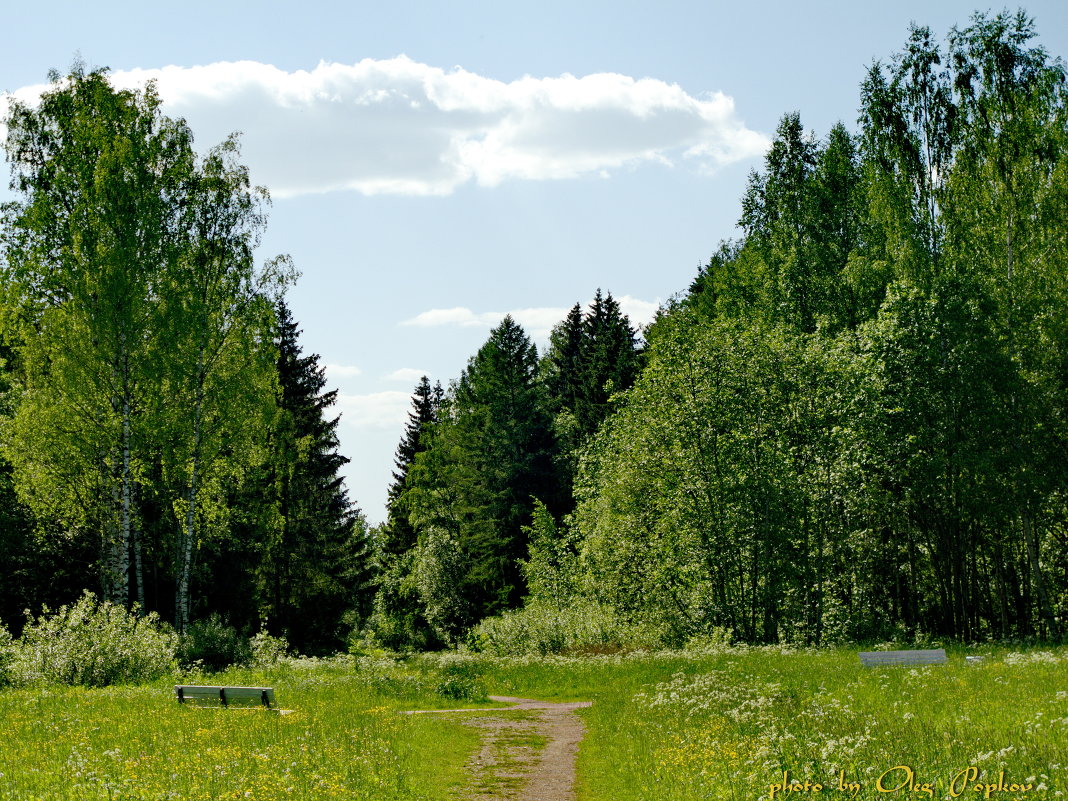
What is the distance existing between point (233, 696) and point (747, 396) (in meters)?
19.1

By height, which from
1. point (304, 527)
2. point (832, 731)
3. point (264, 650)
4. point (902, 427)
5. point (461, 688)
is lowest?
point (461, 688)

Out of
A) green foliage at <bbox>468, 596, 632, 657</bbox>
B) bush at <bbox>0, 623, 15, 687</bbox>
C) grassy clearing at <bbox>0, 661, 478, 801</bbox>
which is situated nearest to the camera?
grassy clearing at <bbox>0, 661, 478, 801</bbox>

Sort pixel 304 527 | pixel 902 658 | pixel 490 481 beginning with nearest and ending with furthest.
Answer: pixel 902 658 < pixel 304 527 < pixel 490 481

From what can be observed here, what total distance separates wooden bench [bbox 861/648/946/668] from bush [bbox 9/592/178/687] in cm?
1678

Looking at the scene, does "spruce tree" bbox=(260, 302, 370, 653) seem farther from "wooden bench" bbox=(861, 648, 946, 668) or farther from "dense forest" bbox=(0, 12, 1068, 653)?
"wooden bench" bbox=(861, 648, 946, 668)

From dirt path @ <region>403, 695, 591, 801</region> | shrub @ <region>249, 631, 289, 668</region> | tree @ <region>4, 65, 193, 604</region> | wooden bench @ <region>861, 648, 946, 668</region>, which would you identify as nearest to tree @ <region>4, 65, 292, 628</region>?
tree @ <region>4, 65, 193, 604</region>

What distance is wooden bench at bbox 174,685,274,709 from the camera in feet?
52.7

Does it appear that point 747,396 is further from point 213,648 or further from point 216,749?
point 216,749

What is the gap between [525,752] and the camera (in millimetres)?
14438

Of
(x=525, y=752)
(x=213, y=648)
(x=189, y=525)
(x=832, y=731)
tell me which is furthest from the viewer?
(x=189, y=525)

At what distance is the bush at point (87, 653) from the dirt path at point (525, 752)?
26.8ft

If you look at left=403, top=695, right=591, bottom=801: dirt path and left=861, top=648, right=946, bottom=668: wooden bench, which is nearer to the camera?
left=403, top=695, right=591, bottom=801: dirt path

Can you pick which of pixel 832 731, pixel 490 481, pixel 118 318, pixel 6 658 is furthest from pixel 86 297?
pixel 490 481

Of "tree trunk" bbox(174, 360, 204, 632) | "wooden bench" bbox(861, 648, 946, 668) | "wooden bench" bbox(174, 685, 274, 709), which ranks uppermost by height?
"tree trunk" bbox(174, 360, 204, 632)
